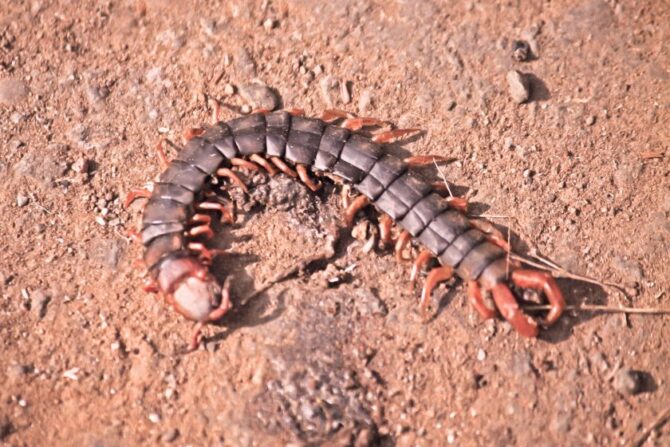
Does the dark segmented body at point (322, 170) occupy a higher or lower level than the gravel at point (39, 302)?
higher

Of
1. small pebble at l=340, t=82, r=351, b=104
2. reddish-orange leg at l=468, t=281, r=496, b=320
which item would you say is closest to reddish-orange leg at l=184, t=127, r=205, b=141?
small pebble at l=340, t=82, r=351, b=104

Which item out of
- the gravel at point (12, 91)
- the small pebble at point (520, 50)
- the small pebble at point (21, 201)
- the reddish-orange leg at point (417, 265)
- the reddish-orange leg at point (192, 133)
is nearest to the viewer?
the reddish-orange leg at point (417, 265)

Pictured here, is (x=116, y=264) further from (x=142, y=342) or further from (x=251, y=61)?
(x=251, y=61)

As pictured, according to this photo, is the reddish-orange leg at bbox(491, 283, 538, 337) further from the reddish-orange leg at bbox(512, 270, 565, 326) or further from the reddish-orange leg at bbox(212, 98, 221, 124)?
the reddish-orange leg at bbox(212, 98, 221, 124)

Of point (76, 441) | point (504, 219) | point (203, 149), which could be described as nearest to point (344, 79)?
point (203, 149)

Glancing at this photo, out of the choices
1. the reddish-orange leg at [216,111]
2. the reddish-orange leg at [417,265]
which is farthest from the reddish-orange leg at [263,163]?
the reddish-orange leg at [417,265]

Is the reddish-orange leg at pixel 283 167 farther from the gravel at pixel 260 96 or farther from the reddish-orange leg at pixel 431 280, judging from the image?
the reddish-orange leg at pixel 431 280
